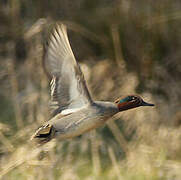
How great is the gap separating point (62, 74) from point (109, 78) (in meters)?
1.41

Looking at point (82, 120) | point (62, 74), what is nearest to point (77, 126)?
point (82, 120)

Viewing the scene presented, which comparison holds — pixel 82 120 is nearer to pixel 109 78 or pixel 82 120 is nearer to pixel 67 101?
pixel 67 101

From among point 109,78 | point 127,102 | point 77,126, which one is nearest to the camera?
point 77,126

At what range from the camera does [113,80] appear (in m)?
3.21

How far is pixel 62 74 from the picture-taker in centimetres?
181

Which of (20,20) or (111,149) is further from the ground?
(20,20)

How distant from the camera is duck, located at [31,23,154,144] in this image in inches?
67.9

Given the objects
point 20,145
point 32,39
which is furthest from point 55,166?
point 32,39

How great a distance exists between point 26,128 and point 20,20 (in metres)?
0.87

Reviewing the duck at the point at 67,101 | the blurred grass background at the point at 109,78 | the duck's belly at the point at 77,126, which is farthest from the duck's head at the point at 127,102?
the blurred grass background at the point at 109,78

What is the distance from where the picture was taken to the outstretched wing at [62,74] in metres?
1.76

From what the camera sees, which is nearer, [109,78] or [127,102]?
[127,102]

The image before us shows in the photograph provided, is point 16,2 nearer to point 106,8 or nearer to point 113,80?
point 106,8

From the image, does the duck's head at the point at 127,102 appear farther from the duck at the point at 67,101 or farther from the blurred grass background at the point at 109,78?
the blurred grass background at the point at 109,78
